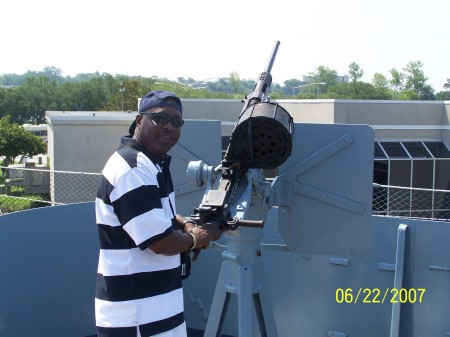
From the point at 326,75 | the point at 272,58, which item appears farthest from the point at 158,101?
the point at 326,75

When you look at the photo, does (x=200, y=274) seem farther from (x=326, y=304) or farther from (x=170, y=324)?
(x=170, y=324)

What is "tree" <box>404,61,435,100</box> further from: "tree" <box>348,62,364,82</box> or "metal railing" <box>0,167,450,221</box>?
"metal railing" <box>0,167,450,221</box>

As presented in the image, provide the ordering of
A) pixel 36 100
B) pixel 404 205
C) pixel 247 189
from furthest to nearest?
pixel 36 100 → pixel 404 205 → pixel 247 189

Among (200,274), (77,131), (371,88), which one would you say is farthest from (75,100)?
(200,274)

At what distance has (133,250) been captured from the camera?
2381 millimetres

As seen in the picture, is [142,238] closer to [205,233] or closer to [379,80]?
[205,233]

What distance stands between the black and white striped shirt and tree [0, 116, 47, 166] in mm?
22535

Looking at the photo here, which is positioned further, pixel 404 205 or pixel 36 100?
pixel 36 100

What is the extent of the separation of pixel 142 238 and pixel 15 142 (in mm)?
23166

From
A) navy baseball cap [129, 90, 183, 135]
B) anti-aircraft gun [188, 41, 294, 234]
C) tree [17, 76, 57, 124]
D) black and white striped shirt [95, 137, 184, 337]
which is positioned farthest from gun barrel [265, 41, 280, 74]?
tree [17, 76, 57, 124]

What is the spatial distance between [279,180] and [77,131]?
1292 centimetres

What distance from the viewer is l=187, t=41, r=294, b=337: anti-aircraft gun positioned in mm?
3223

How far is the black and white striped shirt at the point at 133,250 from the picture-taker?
232 centimetres

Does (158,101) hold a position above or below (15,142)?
above
